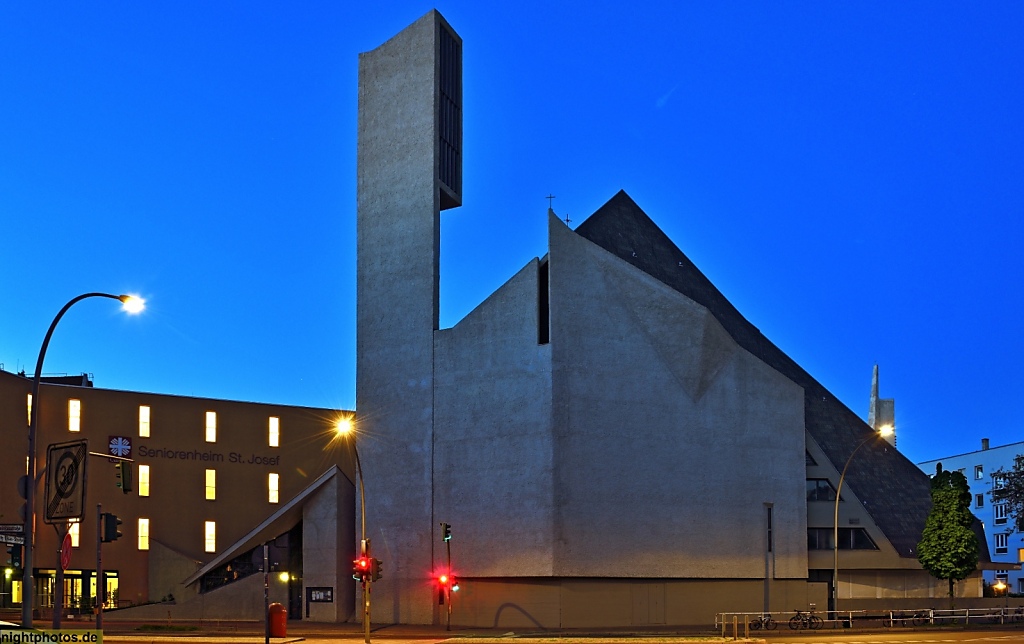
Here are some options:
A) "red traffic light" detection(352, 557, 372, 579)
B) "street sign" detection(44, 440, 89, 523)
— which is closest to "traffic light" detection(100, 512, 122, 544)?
"street sign" detection(44, 440, 89, 523)

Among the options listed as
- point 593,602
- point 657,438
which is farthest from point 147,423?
point 657,438

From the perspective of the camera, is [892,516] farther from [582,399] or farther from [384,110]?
[384,110]

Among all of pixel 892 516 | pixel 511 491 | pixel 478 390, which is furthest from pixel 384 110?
pixel 892 516

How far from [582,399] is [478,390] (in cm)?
474

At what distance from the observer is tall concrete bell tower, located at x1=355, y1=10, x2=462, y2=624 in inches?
2037

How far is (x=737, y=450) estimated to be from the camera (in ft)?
174

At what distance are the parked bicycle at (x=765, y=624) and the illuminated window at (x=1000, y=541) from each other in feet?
224

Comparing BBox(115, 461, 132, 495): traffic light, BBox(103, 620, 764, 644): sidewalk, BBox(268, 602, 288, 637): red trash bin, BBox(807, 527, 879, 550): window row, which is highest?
BBox(115, 461, 132, 495): traffic light

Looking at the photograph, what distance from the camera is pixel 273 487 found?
250 ft

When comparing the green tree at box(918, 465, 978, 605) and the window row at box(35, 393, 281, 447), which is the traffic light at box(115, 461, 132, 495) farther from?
the window row at box(35, 393, 281, 447)

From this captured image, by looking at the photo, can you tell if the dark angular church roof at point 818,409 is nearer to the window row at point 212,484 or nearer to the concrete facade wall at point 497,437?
the concrete facade wall at point 497,437

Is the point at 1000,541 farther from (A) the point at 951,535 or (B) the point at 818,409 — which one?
(A) the point at 951,535

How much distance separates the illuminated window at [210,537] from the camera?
72.6 m

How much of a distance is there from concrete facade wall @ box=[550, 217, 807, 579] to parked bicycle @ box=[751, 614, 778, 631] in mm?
4650
